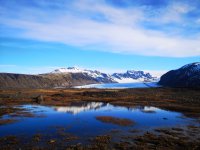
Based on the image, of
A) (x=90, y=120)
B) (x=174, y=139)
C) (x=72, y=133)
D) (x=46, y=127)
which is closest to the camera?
(x=174, y=139)

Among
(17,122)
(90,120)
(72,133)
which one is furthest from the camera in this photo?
(90,120)

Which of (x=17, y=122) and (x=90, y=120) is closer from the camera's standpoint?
(x=17, y=122)

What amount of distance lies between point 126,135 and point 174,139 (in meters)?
6.06

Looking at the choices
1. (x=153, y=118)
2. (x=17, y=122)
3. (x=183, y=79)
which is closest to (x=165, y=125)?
(x=153, y=118)

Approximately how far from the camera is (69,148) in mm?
28953

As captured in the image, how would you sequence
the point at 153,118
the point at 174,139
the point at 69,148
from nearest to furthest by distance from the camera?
the point at 69,148 < the point at 174,139 < the point at 153,118

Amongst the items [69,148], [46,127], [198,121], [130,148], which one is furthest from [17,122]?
[198,121]

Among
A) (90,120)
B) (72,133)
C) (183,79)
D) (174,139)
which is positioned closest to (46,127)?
(72,133)

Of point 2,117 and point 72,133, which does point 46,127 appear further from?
point 2,117

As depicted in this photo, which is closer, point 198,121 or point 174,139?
point 174,139

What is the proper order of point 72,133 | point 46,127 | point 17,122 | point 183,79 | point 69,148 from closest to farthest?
1. point 69,148
2. point 72,133
3. point 46,127
4. point 17,122
5. point 183,79

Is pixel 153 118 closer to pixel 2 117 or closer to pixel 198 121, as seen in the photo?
pixel 198 121

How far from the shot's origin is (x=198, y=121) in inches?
1898

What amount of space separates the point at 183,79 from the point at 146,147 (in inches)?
6965
